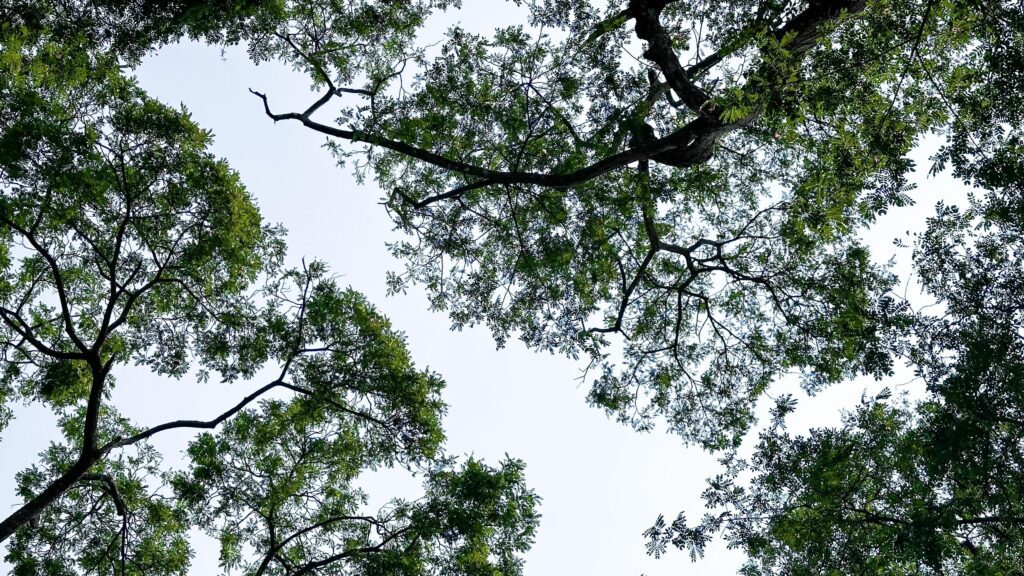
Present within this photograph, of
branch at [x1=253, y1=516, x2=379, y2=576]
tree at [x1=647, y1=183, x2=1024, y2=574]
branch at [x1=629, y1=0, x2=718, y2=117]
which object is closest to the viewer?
tree at [x1=647, y1=183, x2=1024, y2=574]

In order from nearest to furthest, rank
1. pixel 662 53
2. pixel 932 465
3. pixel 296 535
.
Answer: pixel 932 465, pixel 662 53, pixel 296 535

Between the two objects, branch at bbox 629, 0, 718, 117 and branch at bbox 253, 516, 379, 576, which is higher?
branch at bbox 629, 0, 718, 117

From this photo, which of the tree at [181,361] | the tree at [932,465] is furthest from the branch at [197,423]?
the tree at [932,465]

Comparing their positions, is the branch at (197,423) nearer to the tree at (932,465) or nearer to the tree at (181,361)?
the tree at (181,361)

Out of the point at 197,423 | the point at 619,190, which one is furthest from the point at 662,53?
the point at 197,423

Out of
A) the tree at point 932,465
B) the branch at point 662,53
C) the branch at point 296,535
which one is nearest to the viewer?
the tree at point 932,465

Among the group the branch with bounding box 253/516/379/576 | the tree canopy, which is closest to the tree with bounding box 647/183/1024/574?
the tree canopy

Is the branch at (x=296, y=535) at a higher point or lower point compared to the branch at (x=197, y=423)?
lower

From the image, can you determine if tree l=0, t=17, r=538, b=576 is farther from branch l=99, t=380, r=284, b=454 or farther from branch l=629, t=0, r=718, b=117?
branch l=629, t=0, r=718, b=117

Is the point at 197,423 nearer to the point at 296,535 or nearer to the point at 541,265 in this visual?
the point at 296,535

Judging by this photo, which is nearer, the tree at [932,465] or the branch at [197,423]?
the tree at [932,465]

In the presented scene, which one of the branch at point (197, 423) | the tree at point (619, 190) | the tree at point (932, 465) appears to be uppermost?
the tree at point (619, 190)

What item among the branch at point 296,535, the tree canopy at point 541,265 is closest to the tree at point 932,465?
the tree canopy at point 541,265

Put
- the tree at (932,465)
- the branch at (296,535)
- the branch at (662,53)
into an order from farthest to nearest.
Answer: the branch at (296,535) → the branch at (662,53) → the tree at (932,465)
